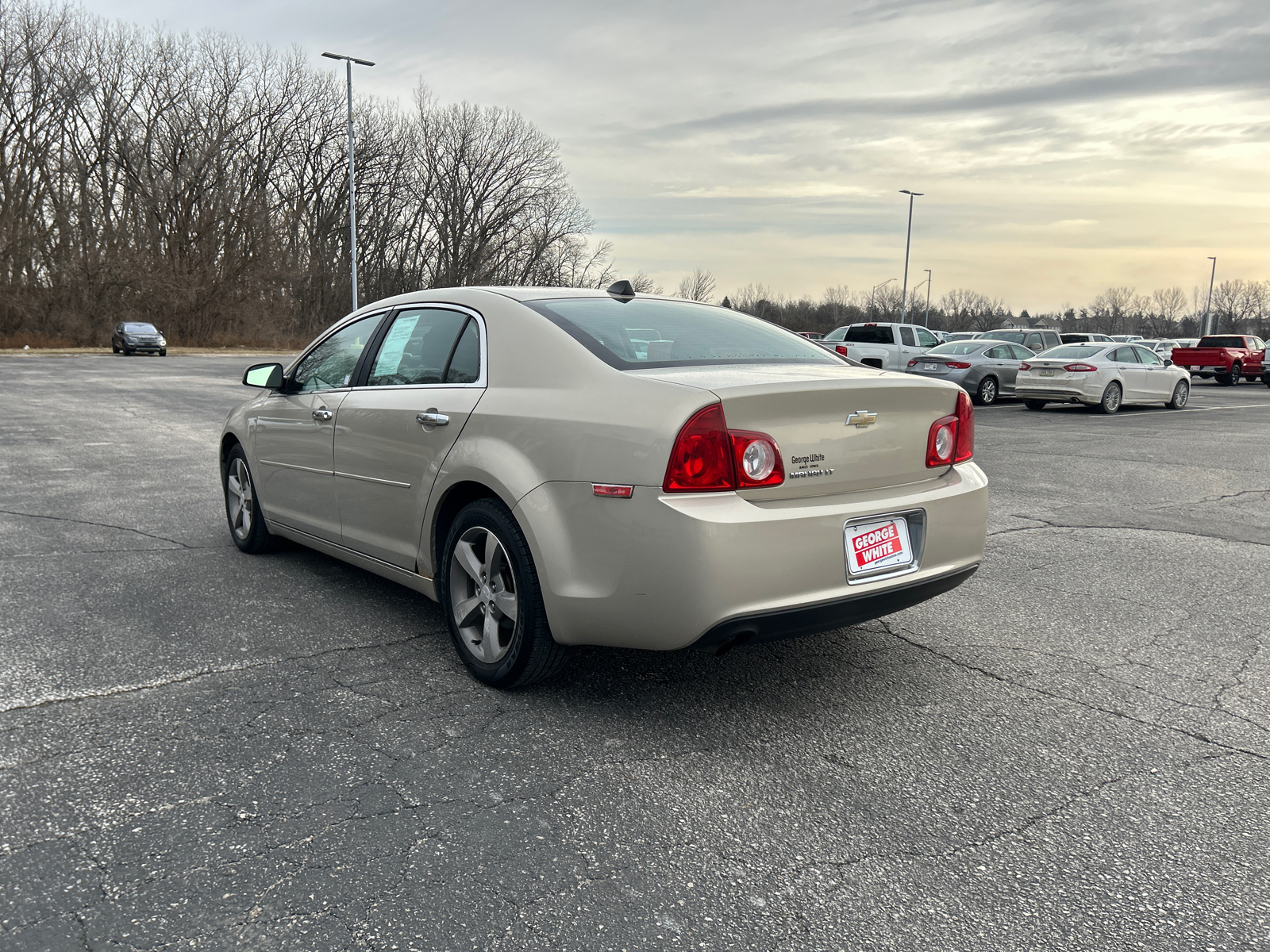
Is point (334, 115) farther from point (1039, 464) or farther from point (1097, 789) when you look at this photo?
point (1097, 789)

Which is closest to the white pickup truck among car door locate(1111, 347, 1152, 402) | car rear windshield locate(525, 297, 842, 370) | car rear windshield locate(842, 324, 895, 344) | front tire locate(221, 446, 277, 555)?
car rear windshield locate(842, 324, 895, 344)

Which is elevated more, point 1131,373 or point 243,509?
point 1131,373

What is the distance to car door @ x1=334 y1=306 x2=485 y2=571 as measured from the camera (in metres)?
3.96

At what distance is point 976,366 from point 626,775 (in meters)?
19.8

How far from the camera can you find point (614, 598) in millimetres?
3203

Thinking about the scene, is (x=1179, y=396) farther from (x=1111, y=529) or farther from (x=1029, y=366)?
(x=1111, y=529)

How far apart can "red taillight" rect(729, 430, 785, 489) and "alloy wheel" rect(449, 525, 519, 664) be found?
0.96 meters

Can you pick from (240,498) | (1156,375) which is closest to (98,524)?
(240,498)

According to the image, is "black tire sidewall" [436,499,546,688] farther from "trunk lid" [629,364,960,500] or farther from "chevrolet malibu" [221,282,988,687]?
"trunk lid" [629,364,960,500]

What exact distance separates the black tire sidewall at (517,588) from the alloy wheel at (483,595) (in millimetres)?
23

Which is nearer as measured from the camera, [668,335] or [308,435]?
[668,335]

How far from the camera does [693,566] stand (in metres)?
3.04

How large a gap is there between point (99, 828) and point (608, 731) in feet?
5.07

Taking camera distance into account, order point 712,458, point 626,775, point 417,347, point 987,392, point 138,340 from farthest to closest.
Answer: point 138,340, point 987,392, point 417,347, point 712,458, point 626,775
